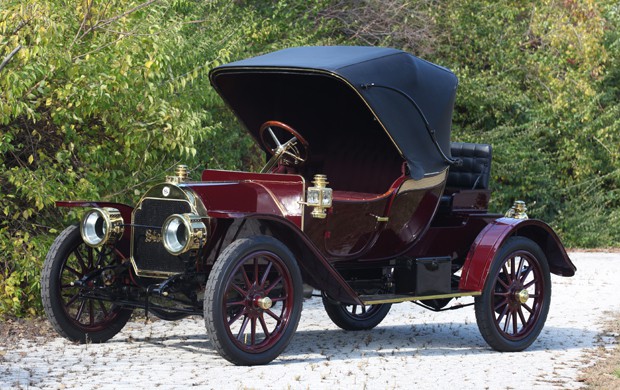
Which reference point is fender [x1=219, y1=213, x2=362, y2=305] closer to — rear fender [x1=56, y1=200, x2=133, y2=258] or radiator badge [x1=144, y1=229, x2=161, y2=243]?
radiator badge [x1=144, y1=229, x2=161, y2=243]

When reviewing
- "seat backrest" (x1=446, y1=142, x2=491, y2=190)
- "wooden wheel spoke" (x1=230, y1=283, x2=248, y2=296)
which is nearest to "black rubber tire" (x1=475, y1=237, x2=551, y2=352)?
"seat backrest" (x1=446, y1=142, x2=491, y2=190)

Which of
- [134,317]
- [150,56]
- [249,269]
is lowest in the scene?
[134,317]

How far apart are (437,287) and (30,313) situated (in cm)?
384

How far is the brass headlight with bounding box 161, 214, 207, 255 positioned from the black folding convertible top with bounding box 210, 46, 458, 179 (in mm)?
1597

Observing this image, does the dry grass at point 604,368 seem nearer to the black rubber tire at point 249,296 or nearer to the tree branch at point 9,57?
the black rubber tire at point 249,296

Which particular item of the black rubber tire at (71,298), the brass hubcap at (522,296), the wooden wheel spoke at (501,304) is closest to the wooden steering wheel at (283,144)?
the black rubber tire at (71,298)

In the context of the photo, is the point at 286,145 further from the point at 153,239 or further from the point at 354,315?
the point at 354,315

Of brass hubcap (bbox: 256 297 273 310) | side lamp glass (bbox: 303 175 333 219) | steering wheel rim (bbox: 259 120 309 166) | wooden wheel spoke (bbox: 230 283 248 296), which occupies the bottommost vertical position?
brass hubcap (bbox: 256 297 273 310)

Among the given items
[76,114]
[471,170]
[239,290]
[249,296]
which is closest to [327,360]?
[249,296]

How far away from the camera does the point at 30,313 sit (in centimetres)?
1005

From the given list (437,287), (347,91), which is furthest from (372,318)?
(347,91)

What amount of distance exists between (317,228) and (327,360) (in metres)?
1.03

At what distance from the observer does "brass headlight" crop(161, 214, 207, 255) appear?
7609mm

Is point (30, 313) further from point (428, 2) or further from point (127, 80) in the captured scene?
point (428, 2)
